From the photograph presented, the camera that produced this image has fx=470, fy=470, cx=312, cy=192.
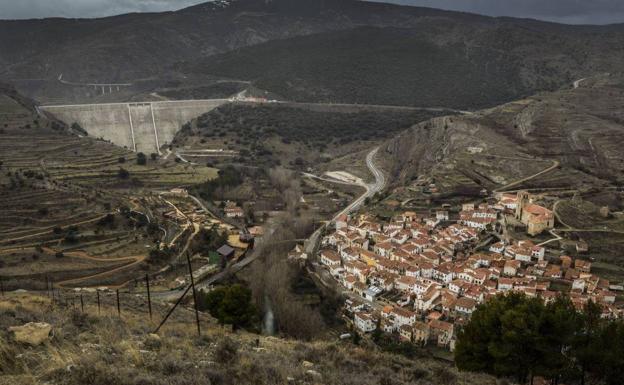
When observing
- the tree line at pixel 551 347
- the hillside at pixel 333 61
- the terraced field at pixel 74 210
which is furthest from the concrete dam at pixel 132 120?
the tree line at pixel 551 347

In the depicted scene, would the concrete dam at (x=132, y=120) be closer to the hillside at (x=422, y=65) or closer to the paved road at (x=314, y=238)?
the hillside at (x=422, y=65)

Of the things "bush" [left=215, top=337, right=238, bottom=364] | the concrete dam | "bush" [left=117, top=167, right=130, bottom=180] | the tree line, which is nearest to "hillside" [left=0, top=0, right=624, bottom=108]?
the concrete dam

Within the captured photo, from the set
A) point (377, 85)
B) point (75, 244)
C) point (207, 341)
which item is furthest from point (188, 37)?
point (207, 341)

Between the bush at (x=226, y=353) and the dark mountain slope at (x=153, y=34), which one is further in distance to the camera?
the dark mountain slope at (x=153, y=34)

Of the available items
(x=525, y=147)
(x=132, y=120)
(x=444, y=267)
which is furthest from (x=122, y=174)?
(x=525, y=147)

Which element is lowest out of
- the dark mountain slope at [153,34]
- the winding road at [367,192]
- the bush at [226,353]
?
the winding road at [367,192]

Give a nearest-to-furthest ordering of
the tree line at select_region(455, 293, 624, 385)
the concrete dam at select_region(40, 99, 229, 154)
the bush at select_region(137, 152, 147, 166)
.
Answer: the tree line at select_region(455, 293, 624, 385) → the bush at select_region(137, 152, 147, 166) → the concrete dam at select_region(40, 99, 229, 154)

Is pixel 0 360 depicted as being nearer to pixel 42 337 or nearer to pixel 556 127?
pixel 42 337

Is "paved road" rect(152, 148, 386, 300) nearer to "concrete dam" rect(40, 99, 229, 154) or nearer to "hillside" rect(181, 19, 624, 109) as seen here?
"concrete dam" rect(40, 99, 229, 154)
